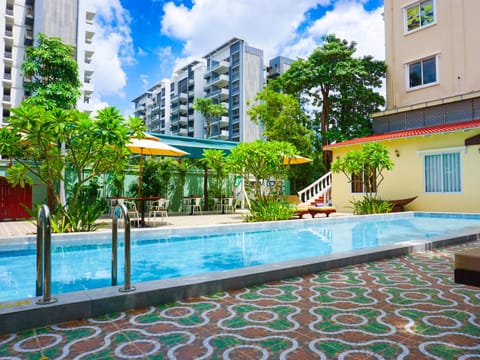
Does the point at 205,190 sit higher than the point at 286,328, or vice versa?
the point at 205,190

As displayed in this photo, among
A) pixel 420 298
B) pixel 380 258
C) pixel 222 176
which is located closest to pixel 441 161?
pixel 222 176

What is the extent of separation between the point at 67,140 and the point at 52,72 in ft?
51.9

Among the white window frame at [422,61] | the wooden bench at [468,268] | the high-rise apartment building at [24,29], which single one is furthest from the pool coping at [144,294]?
the high-rise apartment building at [24,29]

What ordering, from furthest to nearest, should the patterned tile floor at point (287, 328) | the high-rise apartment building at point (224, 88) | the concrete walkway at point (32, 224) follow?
the high-rise apartment building at point (224, 88)
the concrete walkway at point (32, 224)
the patterned tile floor at point (287, 328)

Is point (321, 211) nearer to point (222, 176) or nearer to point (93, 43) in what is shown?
point (222, 176)

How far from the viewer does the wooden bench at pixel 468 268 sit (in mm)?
2076

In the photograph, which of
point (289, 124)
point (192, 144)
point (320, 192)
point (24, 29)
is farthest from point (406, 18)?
point (24, 29)

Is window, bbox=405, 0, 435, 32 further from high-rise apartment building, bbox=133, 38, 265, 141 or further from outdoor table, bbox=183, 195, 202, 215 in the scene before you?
high-rise apartment building, bbox=133, 38, 265, 141

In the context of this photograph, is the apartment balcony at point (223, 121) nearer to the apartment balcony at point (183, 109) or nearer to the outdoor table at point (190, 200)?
the apartment balcony at point (183, 109)

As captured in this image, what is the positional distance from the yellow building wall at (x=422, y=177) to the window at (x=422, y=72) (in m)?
5.34

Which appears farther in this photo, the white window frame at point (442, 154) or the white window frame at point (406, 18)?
the white window frame at point (406, 18)

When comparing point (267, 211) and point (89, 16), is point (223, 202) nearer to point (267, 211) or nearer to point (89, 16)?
point (267, 211)

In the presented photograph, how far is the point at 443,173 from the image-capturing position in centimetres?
1436

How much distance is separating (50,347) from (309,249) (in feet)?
19.7
